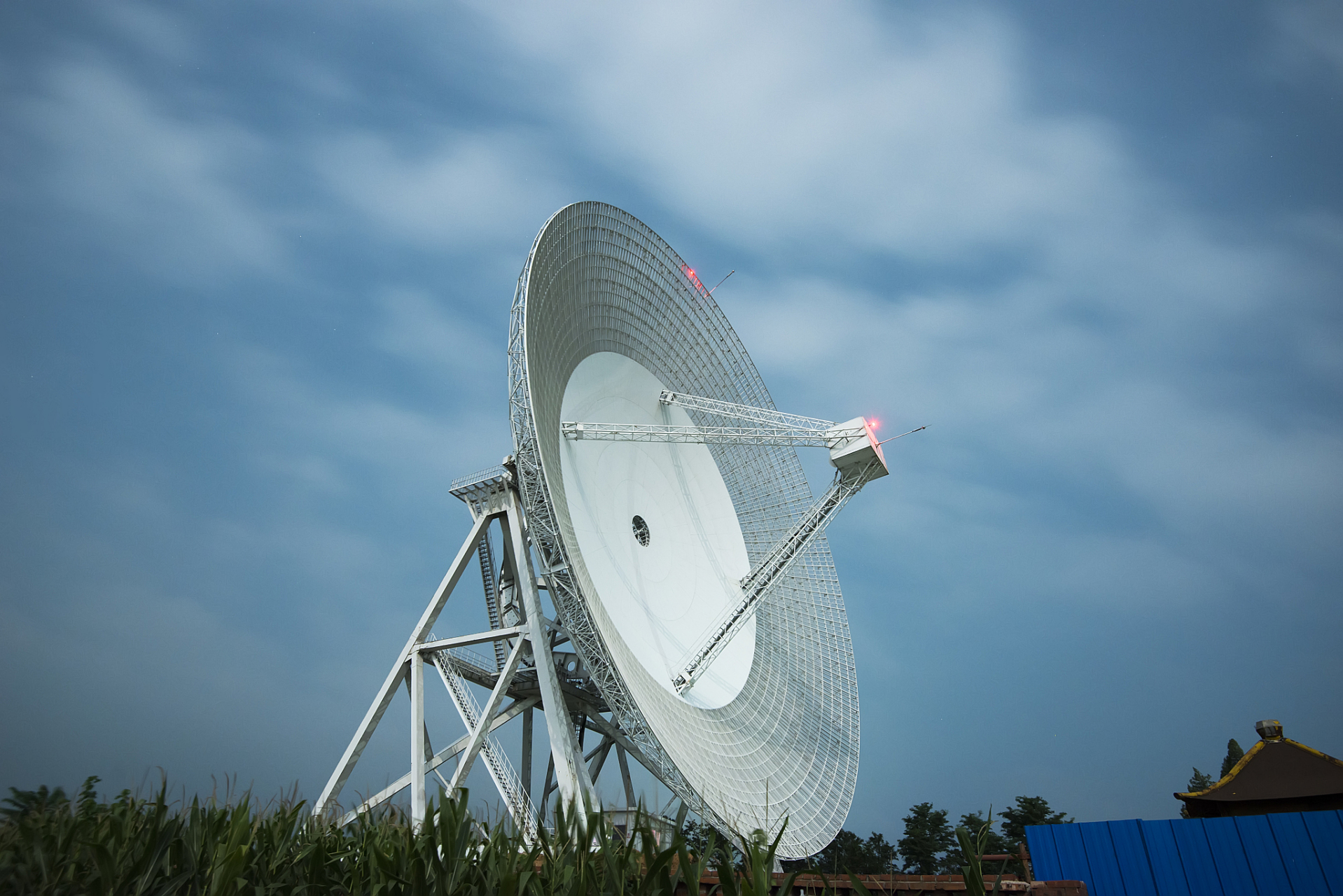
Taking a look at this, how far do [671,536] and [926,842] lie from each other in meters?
53.9

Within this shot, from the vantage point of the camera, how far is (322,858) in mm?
7613

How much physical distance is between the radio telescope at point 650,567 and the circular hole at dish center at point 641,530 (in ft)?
0.21

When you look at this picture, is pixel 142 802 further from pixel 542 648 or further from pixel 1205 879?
pixel 1205 879

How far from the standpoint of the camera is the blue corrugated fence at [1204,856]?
15812 millimetres

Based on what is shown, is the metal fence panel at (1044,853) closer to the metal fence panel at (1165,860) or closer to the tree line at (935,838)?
the metal fence panel at (1165,860)

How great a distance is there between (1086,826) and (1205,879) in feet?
7.46

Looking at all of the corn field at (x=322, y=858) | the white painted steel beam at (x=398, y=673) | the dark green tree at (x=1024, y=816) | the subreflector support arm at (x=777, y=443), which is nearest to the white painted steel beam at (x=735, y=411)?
the subreflector support arm at (x=777, y=443)

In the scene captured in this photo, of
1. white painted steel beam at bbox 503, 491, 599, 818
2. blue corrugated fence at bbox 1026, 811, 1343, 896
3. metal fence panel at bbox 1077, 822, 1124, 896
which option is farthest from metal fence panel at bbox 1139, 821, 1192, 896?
white painted steel beam at bbox 503, 491, 599, 818

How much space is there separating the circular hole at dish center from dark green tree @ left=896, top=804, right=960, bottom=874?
5291cm

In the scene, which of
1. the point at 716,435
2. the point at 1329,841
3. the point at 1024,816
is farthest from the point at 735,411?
the point at 1024,816

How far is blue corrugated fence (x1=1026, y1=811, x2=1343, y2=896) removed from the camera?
1581 cm

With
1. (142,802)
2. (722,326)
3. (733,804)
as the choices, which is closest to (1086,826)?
(733,804)

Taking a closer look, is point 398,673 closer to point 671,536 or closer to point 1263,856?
point 671,536

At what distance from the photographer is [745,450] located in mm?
32844
